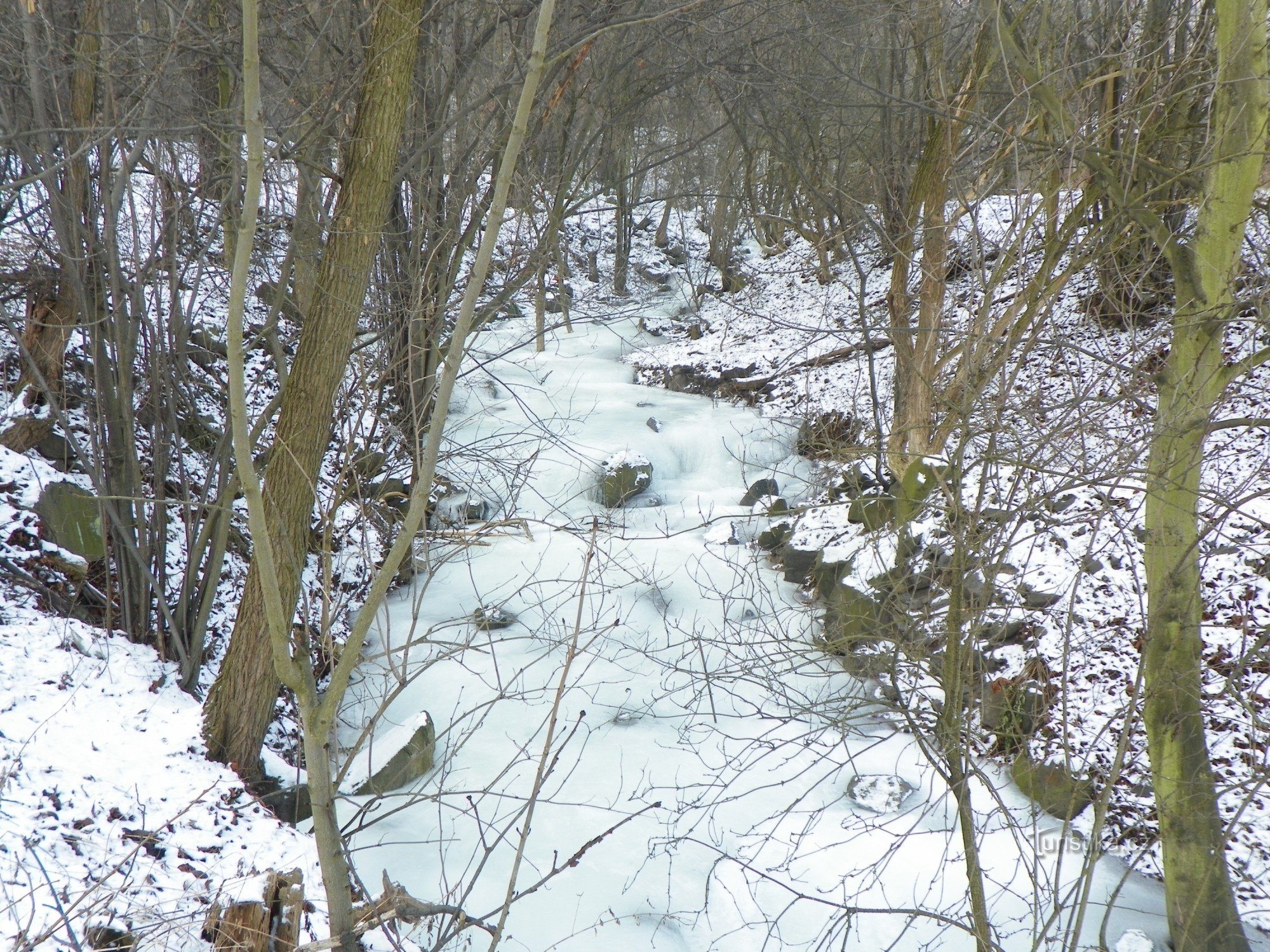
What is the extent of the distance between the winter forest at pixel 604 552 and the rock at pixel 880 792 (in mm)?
28

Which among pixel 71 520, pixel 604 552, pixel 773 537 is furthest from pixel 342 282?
pixel 773 537

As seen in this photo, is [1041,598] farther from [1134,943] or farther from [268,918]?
[268,918]

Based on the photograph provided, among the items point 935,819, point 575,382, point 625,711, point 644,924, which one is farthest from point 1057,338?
point 575,382

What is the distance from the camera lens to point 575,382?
13234 millimetres

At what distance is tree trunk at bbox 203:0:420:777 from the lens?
477 centimetres

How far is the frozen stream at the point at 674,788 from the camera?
425cm

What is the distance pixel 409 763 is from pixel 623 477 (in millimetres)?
4881

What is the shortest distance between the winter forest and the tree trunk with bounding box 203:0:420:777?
0.9 inches

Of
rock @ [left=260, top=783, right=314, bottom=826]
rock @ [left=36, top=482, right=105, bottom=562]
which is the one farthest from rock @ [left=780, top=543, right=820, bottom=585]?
rock @ [left=36, top=482, right=105, bottom=562]

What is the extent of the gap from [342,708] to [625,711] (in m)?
1.98

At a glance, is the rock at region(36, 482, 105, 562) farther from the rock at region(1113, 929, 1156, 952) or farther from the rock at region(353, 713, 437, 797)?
the rock at region(1113, 929, 1156, 952)

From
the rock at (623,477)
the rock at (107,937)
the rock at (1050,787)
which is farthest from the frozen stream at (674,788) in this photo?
the rock at (623,477)

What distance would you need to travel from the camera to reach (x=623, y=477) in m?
9.84

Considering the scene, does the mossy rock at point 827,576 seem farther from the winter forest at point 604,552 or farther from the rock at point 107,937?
the rock at point 107,937
